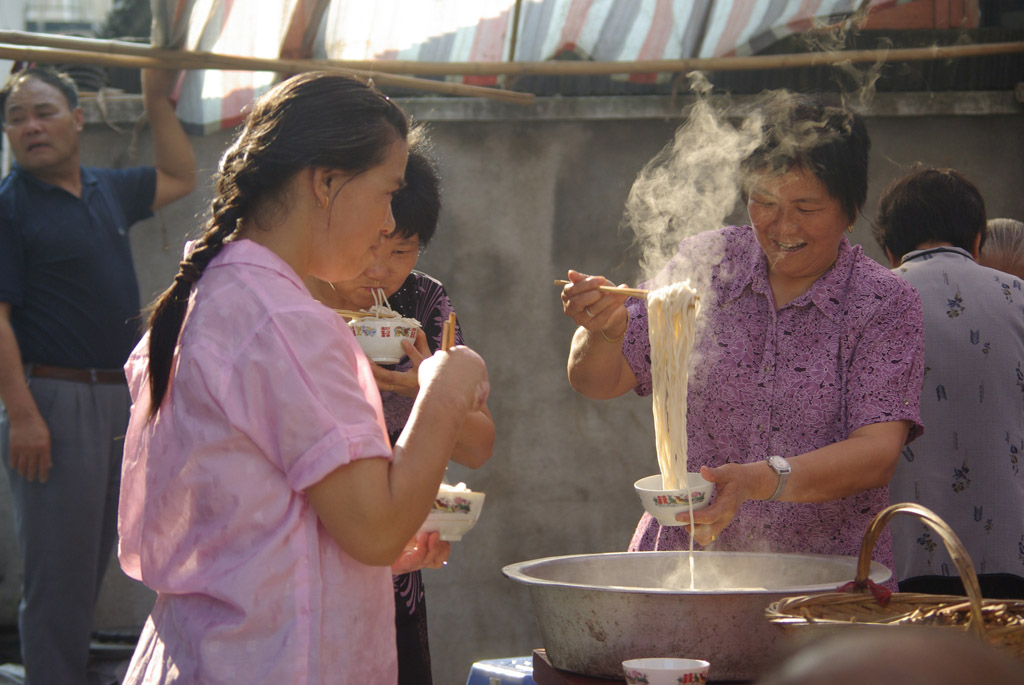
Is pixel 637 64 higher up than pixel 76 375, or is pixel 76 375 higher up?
pixel 637 64

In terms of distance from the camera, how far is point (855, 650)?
0.88 m

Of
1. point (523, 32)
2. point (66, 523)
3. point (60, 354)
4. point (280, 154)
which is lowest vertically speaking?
point (66, 523)

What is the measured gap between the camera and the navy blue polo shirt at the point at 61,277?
15.6 ft

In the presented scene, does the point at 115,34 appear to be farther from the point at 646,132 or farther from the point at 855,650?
the point at 855,650

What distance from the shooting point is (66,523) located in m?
4.60

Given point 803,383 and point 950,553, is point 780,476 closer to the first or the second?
point 803,383

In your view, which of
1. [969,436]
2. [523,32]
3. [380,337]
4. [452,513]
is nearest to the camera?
[452,513]

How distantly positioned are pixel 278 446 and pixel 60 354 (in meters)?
3.50

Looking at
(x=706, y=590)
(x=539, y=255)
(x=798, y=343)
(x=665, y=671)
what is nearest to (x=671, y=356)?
(x=798, y=343)

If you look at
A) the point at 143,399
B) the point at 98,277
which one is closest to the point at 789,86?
the point at 98,277

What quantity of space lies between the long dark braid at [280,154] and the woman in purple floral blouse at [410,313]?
2.93 ft

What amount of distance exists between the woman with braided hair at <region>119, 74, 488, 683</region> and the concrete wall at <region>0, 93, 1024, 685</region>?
393 centimetres

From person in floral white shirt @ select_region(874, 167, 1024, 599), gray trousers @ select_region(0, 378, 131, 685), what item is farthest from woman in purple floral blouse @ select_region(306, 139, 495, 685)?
gray trousers @ select_region(0, 378, 131, 685)

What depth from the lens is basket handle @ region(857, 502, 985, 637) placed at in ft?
5.49
